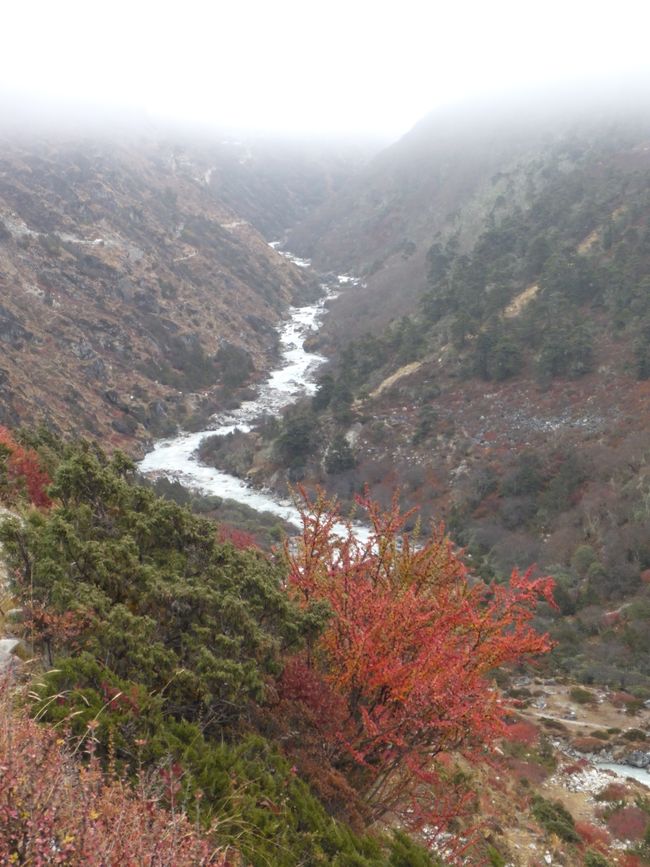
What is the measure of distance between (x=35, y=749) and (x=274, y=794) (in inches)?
74.6

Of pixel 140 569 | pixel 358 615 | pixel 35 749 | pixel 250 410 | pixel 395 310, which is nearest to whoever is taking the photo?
pixel 35 749

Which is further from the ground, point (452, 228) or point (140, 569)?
point (452, 228)

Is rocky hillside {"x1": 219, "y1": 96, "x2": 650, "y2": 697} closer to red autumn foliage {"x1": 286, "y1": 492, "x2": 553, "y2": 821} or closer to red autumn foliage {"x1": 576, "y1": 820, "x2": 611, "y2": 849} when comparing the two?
red autumn foliage {"x1": 576, "y1": 820, "x2": 611, "y2": 849}

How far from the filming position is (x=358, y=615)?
589 centimetres

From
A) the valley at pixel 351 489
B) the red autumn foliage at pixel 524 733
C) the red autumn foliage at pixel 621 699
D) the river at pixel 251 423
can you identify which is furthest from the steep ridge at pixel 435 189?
the red autumn foliage at pixel 524 733

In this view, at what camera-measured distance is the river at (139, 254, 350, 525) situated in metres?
34.8

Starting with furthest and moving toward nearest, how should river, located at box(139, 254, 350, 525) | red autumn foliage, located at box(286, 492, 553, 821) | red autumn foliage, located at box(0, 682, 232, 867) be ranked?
1. river, located at box(139, 254, 350, 525)
2. red autumn foliage, located at box(286, 492, 553, 821)
3. red autumn foliage, located at box(0, 682, 232, 867)

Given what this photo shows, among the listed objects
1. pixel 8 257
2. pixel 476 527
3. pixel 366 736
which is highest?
→ pixel 8 257

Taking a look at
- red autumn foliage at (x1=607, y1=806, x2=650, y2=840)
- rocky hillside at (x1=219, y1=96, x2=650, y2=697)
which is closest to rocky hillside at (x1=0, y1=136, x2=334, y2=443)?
rocky hillside at (x1=219, y1=96, x2=650, y2=697)

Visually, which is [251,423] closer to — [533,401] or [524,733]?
[533,401]

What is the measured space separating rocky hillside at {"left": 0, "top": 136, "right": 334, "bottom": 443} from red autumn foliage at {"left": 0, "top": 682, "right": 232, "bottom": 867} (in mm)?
30824

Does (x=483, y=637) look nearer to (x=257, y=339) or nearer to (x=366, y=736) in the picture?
(x=366, y=736)

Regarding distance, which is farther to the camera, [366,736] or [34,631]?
[366,736]

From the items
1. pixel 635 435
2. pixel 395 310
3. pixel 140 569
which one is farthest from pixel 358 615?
pixel 395 310
